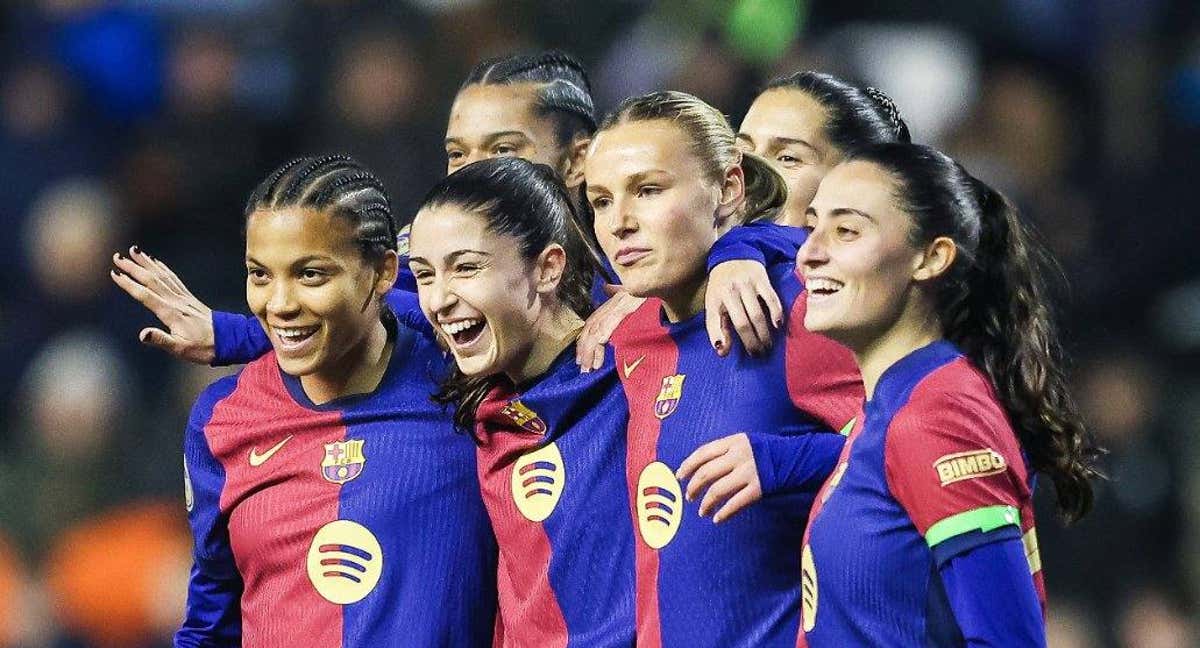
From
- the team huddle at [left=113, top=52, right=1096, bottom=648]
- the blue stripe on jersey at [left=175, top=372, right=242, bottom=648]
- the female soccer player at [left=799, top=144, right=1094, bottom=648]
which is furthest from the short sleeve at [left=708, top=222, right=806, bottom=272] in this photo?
the blue stripe on jersey at [left=175, top=372, right=242, bottom=648]

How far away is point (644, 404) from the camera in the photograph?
359 cm

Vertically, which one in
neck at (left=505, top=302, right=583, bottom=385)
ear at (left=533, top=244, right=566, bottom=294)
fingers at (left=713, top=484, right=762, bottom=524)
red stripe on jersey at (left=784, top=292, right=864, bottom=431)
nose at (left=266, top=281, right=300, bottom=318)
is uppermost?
nose at (left=266, top=281, right=300, bottom=318)

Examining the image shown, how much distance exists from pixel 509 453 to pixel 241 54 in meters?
4.79

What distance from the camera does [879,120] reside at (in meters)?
4.09

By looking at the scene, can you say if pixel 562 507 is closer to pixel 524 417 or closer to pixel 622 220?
pixel 524 417

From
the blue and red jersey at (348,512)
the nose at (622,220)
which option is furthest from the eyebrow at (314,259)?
A: the nose at (622,220)

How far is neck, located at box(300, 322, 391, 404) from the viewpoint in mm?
3939

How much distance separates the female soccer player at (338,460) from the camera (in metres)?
3.81

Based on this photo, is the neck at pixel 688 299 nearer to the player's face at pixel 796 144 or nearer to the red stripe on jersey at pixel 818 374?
the red stripe on jersey at pixel 818 374

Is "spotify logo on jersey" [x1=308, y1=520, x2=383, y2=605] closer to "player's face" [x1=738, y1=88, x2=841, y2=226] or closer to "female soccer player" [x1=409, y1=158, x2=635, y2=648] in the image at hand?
"female soccer player" [x1=409, y1=158, x2=635, y2=648]

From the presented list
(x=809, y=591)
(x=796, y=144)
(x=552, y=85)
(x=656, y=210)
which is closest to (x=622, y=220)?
(x=656, y=210)

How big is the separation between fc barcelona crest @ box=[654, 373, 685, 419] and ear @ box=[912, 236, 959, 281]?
57cm

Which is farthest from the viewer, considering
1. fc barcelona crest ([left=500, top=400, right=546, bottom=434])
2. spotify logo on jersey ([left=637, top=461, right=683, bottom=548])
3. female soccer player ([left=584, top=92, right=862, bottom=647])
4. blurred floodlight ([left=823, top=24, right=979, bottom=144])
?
blurred floodlight ([left=823, top=24, right=979, bottom=144])

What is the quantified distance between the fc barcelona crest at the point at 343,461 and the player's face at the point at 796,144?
94 cm
